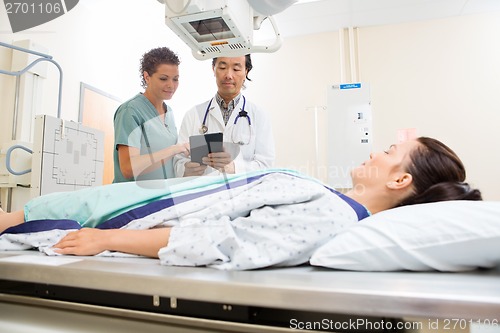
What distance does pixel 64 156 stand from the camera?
80.2 inches

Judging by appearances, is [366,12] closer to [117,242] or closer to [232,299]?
[117,242]

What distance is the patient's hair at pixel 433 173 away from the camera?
940 mm

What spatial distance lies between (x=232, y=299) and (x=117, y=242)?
450 mm

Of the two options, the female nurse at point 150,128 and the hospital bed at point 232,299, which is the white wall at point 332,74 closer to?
the female nurse at point 150,128

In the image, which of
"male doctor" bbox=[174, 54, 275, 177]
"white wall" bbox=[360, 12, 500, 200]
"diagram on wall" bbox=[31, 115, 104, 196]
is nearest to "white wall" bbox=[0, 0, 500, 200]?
"white wall" bbox=[360, 12, 500, 200]

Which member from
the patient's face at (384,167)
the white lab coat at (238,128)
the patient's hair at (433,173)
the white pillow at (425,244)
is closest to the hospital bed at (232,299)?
the white pillow at (425,244)

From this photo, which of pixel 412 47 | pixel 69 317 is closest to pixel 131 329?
pixel 69 317

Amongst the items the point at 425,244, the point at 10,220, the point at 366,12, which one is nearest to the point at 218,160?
the point at 10,220

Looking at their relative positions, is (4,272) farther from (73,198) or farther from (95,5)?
(95,5)

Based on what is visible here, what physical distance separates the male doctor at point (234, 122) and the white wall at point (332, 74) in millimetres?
1629

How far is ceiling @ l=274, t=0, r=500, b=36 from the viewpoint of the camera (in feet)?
10.3

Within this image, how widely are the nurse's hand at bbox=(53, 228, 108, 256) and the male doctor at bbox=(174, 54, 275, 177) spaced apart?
789mm

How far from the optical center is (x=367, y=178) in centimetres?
107

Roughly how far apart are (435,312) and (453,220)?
29cm
